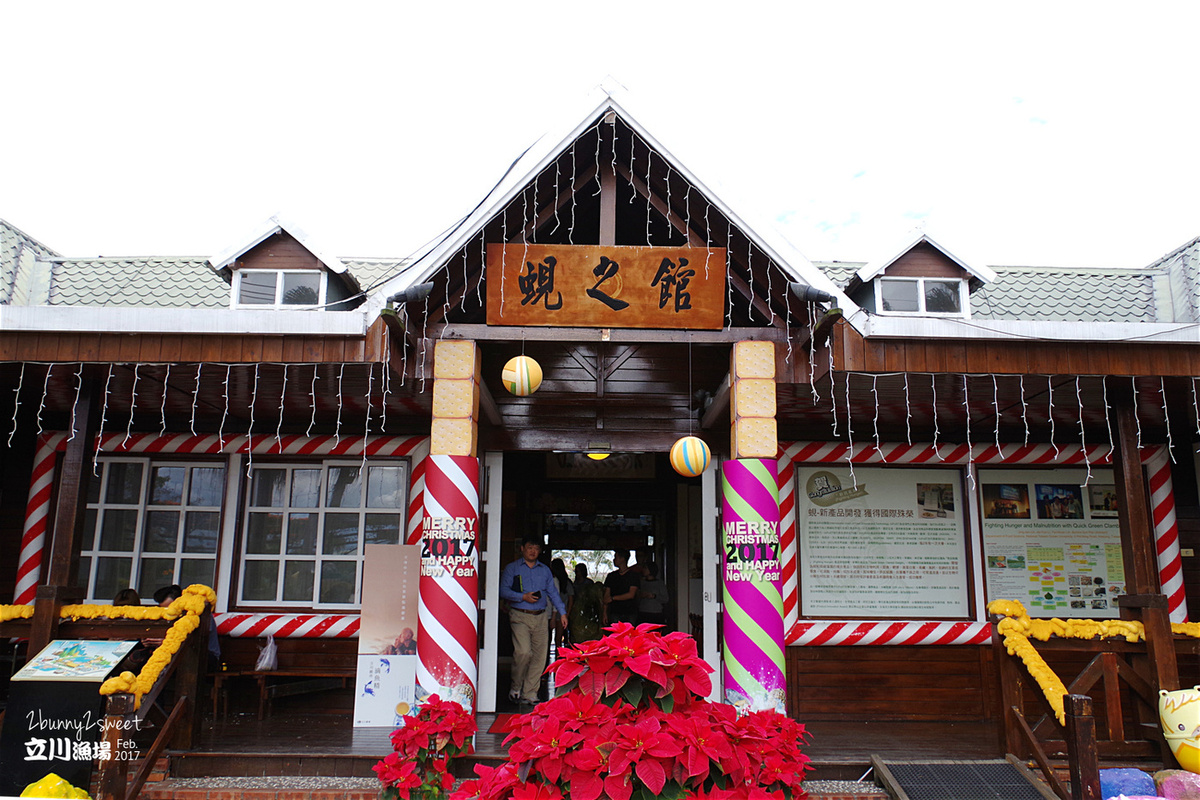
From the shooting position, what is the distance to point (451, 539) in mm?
6023

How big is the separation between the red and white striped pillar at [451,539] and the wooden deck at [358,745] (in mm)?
724

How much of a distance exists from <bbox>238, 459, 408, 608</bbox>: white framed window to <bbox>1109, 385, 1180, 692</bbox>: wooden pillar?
6973 millimetres

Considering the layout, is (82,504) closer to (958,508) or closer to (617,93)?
(617,93)

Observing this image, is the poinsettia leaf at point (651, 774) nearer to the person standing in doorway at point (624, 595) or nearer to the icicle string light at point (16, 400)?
the icicle string light at point (16, 400)

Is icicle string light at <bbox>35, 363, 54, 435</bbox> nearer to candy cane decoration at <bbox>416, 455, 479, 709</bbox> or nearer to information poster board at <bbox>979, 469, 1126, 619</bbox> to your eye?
candy cane decoration at <bbox>416, 455, 479, 709</bbox>

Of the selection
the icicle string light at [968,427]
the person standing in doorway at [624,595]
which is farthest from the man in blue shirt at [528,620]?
the icicle string light at [968,427]

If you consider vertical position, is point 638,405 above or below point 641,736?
above

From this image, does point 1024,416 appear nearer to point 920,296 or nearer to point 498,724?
point 920,296

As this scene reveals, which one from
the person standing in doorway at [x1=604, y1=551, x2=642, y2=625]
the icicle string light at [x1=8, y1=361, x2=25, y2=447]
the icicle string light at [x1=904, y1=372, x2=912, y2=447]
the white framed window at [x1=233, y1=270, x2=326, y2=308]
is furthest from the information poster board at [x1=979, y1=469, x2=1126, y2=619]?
the icicle string light at [x1=8, y1=361, x2=25, y2=447]

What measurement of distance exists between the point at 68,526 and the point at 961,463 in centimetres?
891

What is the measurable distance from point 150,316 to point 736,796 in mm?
5398

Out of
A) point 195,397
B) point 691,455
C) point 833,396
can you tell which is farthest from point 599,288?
point 195,397

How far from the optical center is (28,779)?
18.3 ft

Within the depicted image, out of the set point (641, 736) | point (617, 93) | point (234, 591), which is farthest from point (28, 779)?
point (617, 93)
